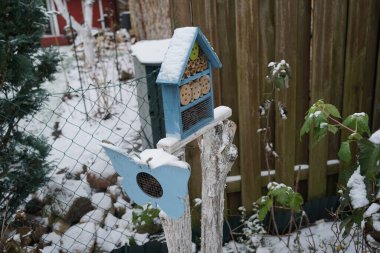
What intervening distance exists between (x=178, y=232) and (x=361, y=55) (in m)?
1.95

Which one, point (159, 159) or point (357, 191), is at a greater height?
point (159, 159)

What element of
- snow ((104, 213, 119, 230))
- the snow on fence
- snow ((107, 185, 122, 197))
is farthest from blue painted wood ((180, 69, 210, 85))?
snow ((107, 185, 122, 197))

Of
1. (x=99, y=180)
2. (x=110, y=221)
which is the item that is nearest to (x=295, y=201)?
(x=110, y=221)

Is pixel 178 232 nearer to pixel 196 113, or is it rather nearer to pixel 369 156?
pixel 196 113

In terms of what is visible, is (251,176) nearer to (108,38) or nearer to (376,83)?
(376,83)

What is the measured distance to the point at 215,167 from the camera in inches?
69.1

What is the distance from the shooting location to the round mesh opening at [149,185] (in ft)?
4.70

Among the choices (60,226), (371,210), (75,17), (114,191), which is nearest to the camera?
(371,210)

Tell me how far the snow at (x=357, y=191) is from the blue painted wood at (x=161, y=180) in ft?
2.75

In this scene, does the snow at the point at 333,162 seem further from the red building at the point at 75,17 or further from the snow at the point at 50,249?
the red building at the point at 75,17

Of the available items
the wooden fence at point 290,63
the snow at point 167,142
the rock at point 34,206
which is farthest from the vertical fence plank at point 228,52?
the rock at point 34,206

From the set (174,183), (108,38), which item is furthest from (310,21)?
(108,38)

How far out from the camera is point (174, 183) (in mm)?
1359

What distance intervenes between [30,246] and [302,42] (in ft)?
7.81
